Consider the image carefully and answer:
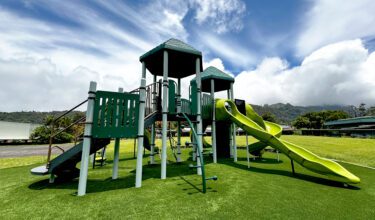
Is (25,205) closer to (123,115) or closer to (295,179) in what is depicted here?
(123,115)

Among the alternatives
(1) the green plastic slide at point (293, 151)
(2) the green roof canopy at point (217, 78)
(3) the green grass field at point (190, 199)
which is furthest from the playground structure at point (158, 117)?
(2) the green roof canopy at point (217, 78)

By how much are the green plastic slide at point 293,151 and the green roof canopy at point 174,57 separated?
122 inches

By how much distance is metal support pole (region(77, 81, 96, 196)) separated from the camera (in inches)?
195

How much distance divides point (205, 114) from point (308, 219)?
7.17 m

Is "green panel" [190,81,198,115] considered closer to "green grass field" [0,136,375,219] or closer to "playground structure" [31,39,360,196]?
"playground structure" [31,39,360,196]

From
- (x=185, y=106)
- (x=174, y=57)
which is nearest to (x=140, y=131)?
(x=185, y=106)

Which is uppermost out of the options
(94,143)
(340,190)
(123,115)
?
(123,115)

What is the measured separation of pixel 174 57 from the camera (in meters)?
7.86

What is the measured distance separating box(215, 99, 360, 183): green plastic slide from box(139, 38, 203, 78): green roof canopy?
10.2ft

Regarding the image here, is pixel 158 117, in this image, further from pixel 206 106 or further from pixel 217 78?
pixel 217 78

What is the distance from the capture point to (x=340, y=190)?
537 cm

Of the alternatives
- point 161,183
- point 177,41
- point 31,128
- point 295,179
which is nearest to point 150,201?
point 161,183

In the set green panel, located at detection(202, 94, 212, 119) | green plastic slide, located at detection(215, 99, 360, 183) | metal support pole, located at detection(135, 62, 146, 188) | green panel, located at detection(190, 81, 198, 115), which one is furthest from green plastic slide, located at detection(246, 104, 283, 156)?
metal support pole, located at detection(135, 62, 146, 188)

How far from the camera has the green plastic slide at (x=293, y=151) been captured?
19.2 ft
